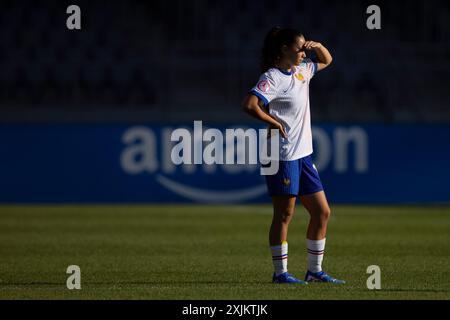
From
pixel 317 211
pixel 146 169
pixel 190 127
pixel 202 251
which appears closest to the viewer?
pixel 317 211

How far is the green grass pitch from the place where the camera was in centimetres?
800

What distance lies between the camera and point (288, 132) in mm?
8359

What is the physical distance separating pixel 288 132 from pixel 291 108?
0.66 feet

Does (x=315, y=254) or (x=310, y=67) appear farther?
(x=310, y=67)

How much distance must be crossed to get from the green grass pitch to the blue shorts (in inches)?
31.1

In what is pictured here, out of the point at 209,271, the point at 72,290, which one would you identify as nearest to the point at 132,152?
the point at 209,271

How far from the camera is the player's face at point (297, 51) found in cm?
823

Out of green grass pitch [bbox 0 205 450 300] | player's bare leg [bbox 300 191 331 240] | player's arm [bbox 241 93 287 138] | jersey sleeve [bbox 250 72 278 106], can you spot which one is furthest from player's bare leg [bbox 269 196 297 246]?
jersey sleeve [bbox 250 72 278 106]

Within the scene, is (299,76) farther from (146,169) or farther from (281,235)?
(146,169)

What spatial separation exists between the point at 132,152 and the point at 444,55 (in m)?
6.88

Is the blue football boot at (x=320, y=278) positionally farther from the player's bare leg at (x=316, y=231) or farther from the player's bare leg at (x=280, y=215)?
the player's bare leg at (x=280, y=215)

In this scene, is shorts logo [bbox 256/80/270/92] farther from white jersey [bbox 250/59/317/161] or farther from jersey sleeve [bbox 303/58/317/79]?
jersey sleeve [bbox 303/58/317/79]

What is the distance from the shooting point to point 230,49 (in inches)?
818

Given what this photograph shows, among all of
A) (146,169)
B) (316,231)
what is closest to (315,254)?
(316,231)
